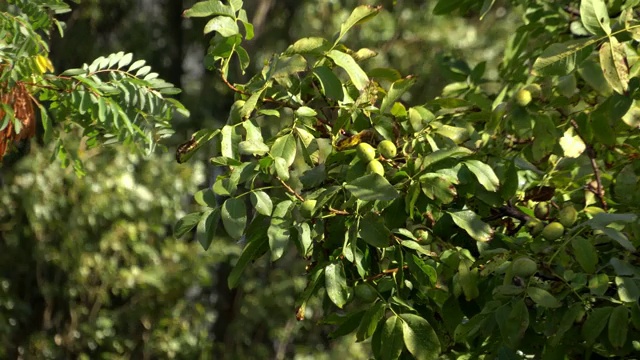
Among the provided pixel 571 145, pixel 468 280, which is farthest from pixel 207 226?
pixel 571 145

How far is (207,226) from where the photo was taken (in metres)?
1.97

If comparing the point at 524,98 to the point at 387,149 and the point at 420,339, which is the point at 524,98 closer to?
the point at 387,149

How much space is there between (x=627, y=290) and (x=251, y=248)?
0.71m

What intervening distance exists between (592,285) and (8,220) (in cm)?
615

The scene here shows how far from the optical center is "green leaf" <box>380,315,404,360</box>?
1.89 metres

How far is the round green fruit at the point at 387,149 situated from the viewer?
1.97 meters

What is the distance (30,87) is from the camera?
2752mm

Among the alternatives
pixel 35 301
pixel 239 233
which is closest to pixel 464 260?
pixel 239 233

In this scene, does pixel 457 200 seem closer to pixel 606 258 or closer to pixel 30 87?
pixel 606 258

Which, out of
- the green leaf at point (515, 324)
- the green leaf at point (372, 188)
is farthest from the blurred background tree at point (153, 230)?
the green leaf at point (515, 324)

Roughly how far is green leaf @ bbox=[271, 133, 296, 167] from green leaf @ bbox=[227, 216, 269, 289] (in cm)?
15

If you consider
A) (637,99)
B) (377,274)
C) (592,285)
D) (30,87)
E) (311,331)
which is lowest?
(311,331)

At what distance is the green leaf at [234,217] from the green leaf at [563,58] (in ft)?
1.96

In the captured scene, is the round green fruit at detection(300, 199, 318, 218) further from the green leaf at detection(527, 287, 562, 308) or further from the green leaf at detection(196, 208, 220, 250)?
the green leaf at detection(527, 287, 562, 308)
